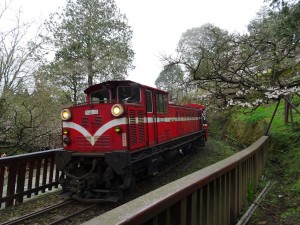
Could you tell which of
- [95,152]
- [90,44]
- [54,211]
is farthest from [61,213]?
[90,44]

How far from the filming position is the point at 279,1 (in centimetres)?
814

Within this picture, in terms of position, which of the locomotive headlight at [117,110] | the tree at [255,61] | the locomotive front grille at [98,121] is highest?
the tree at [255,61]

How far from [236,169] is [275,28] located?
19.4 feet

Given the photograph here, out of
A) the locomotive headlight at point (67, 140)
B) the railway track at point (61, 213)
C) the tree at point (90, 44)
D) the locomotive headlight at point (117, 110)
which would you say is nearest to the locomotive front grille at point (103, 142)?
the locomotive headlight at point (117, 110)

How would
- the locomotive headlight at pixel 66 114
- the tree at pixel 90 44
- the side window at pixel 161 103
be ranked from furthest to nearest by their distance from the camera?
the tree at pixel 90 44, the side window at pixel 161 103, the locomotive headlight at pixel 66 114

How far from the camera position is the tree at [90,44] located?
23562 mm

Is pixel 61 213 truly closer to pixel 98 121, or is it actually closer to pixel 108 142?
pixel 108 142

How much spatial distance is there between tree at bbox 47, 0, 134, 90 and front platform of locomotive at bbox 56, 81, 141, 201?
55.4 ft

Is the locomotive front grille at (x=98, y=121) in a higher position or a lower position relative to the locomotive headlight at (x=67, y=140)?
higher

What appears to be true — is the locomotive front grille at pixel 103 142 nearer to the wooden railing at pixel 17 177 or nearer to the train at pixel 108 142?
the train at pixel 108 142

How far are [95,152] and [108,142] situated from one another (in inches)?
17.8

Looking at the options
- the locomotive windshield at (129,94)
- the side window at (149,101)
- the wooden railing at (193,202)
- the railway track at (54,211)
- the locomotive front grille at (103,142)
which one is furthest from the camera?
the side window at (149,101)

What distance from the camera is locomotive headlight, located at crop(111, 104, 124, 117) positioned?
6820 millimetres

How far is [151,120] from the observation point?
871cm
